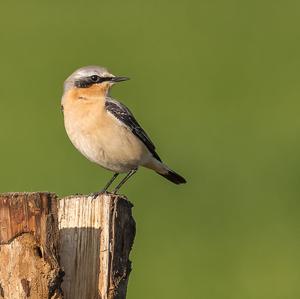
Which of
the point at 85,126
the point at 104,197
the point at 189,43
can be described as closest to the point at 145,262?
the point at 85,126

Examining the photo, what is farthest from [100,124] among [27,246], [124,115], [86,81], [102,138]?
[27,246]

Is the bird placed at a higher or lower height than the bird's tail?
higher

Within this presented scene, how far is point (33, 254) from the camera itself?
5.57 m

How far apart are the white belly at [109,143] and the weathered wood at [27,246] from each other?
3.31m

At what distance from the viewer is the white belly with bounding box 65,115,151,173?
29.2 ft

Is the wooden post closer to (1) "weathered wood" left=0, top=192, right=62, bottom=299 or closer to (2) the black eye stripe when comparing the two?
(1) "weathered wood" left=0, top=192, right=62, bottom=299

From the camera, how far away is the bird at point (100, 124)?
8.93m

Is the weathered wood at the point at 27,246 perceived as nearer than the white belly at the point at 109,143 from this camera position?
Yes

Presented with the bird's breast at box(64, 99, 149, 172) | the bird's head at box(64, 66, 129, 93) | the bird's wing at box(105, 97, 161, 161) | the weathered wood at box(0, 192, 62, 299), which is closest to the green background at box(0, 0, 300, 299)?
the bird's wing at box(105, 97, 161, 161)

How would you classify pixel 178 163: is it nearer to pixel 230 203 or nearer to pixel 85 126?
pixel 230 203

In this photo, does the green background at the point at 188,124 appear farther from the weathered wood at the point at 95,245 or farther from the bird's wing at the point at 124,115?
the weathered wood at the point at 95,245

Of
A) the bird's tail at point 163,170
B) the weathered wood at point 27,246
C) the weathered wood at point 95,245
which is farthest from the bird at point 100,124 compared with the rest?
the weathered wood at point 27,246

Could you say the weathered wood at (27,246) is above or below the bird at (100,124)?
below

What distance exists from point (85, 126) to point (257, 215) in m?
4.74
